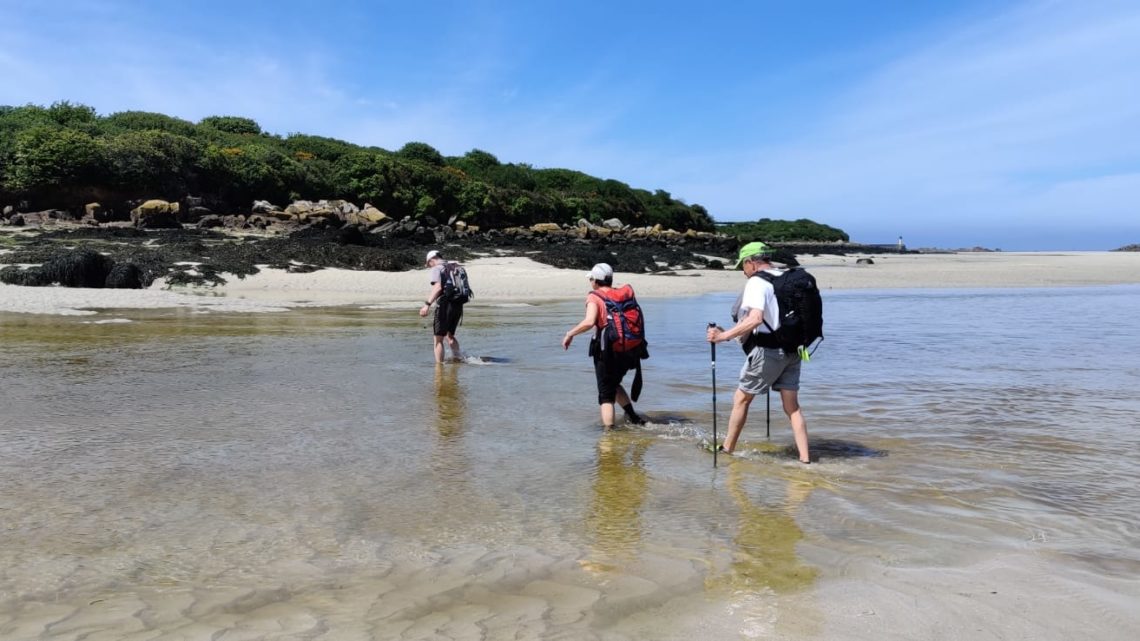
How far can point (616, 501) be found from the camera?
5438mm

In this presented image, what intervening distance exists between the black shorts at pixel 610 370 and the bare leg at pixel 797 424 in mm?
1578

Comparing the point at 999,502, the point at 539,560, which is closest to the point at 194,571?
the point at 539,560

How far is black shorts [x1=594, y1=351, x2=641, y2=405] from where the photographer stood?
7.68 metres

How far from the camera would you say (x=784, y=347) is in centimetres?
646

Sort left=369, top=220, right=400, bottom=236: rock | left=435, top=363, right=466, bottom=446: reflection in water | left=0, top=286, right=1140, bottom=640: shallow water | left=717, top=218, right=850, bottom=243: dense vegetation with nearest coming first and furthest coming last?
left=0, top=286, right=1140, bottom=640: shallow water → left=435, top=363, right=466, bottom=446: reflection in water → left=369, top=220, right=400, bottom=236: rock → left=717, top=218, right=850, bottom=243: dense vegetation

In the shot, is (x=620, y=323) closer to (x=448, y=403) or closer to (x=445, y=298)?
(x=448, y=403)

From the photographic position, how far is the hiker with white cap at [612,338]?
25.2ft

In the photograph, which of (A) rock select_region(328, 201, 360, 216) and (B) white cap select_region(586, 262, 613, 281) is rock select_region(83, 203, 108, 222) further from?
(B) white cap select_region(586, 262, 613, 281)

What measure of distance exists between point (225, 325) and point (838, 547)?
44.6ft

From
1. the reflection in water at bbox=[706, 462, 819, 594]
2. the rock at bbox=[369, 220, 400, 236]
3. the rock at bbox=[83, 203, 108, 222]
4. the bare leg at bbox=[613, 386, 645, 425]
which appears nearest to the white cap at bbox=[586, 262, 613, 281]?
the bare leg at bbox=[613, 386, 645, 425]

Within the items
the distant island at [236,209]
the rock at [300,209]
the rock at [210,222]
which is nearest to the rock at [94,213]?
the distant island at [236,209]

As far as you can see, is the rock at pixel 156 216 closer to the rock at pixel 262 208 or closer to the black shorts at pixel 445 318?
the rock at pixel 262 208

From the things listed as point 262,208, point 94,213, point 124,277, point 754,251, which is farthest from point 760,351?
point 262,208

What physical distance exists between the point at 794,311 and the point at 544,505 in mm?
2501
